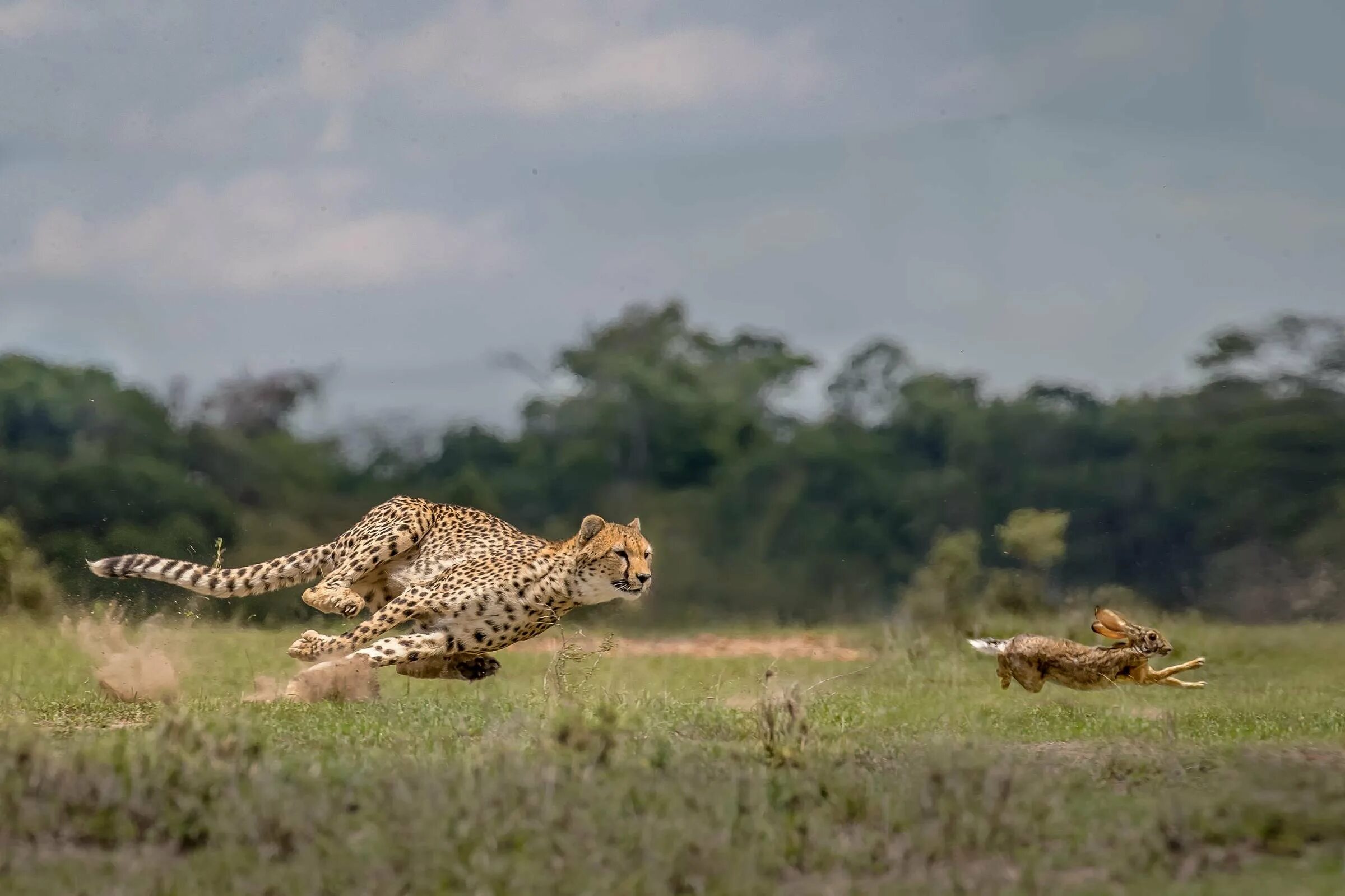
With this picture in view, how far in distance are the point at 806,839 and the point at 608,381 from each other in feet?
44.2

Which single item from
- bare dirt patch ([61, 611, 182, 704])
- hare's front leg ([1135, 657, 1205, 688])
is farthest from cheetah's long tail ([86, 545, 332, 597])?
hare's front leg ([1135, 657, 1205, 688])

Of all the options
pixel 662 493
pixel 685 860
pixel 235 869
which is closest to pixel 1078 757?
pixel 685 860

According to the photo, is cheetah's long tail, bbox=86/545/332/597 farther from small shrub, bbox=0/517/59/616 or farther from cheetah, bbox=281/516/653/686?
small shrub, bbox=0/517/59/616

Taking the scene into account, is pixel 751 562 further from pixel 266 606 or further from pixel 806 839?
Answer: pixel 806 839

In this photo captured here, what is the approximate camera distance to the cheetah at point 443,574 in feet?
29.6

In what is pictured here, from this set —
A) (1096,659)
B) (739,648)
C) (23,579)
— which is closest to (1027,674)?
(1096,659)

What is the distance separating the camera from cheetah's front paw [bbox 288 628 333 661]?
357 inches

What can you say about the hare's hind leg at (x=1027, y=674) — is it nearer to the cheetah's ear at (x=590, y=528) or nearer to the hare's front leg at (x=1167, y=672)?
the hare's front leg at (x=1167, y=672)

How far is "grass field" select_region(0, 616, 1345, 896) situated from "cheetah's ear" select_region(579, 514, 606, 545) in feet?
4.33

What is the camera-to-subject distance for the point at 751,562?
15.6 m

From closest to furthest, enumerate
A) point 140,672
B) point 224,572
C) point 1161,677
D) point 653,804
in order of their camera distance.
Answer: point 653,804 < point 1161,677 < point 140,672 < point 224,572

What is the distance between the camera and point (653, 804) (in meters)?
5.23

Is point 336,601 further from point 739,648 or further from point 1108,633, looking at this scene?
point 739,648

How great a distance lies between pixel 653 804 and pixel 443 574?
4359mm
